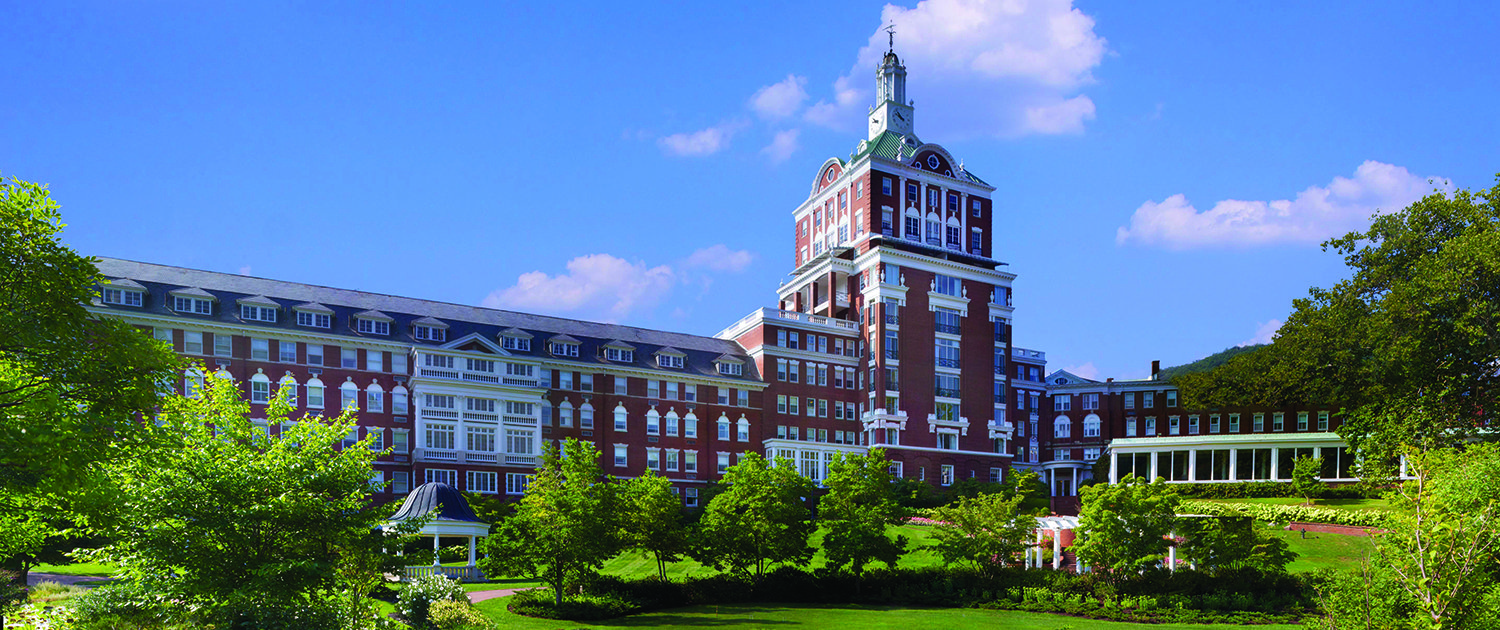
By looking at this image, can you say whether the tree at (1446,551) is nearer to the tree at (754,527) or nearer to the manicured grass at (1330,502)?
the tree at (754,527)

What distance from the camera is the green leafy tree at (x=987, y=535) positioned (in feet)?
159

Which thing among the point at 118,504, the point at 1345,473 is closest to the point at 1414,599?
the point at 118,504

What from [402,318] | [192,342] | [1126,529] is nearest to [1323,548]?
[1126,529]

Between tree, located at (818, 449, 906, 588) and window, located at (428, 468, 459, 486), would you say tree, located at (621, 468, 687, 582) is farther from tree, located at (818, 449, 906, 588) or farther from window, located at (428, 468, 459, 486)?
window, located at (428, 468, 459, 486)

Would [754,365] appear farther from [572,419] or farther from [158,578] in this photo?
[158,578]

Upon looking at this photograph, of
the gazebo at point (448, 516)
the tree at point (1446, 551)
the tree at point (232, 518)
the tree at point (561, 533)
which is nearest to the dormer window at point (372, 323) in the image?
the gazebo at point (448, 516)

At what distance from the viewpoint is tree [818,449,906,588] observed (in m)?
48.9

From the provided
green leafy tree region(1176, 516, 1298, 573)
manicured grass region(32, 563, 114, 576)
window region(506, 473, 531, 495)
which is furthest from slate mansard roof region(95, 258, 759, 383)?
green leafy tree region(1176, 516, 1298, 573)

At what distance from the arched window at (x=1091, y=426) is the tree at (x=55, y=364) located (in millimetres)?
89884

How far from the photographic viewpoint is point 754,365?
85.8 m

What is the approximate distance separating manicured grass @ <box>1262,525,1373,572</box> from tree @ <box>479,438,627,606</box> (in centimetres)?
2888

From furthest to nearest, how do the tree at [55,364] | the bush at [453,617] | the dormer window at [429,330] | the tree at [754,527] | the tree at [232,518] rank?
the dormer window at [429,330], the tree at [754,527], the bush at [453,617], the tree at [232,518], the tree at [55,364]

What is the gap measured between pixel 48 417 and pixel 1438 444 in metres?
53.2

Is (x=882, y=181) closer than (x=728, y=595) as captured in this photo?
No
